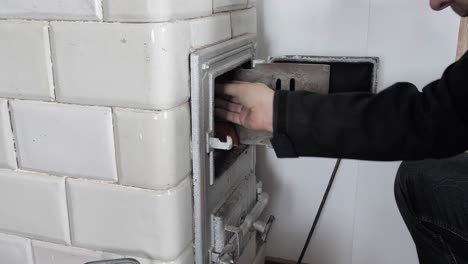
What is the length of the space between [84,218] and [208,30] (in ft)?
1.27

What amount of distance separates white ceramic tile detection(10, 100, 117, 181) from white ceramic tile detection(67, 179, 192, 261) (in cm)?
3

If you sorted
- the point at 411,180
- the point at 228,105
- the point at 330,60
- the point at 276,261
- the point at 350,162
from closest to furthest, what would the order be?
the point at 228,105 < the point at 411,180 < the point at 330,60 < the point at 350,162 < the point at 276,261

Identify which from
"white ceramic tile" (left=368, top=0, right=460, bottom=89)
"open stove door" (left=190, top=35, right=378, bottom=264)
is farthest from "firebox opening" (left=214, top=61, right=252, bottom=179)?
"white ceramic tile" (left=368, top=0, right=460, bottom=89)

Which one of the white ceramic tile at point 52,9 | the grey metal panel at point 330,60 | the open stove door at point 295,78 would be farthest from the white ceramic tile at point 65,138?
the grey metal panel at point 330,60

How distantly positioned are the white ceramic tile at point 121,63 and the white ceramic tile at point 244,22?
0.86ft

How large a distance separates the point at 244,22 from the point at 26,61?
0.48 metres

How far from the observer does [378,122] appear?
0.75 meters

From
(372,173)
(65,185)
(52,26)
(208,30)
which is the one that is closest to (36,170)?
(65,185)

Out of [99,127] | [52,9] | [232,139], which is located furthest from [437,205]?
[52,9]

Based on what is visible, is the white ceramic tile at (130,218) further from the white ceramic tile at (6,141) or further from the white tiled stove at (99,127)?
the white ceramic tile at (6,141)

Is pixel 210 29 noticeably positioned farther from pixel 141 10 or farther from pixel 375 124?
pixel 375 124

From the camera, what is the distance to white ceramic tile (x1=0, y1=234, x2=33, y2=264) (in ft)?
2.90

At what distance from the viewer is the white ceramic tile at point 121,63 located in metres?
0.71

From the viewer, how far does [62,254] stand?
858mm
